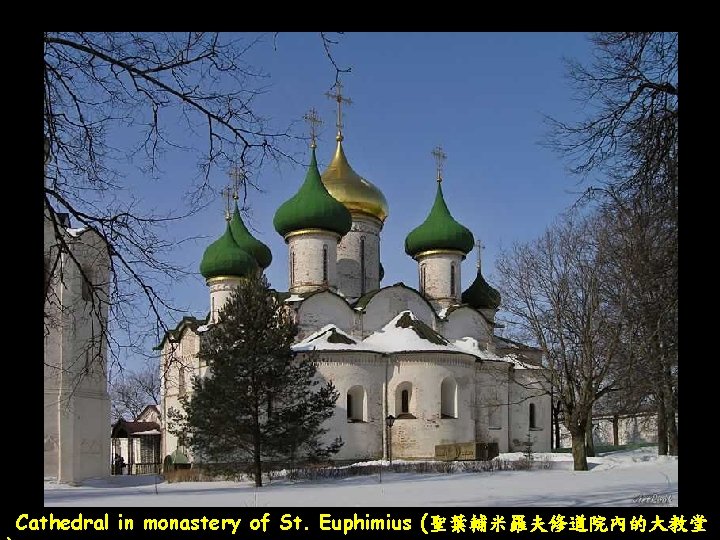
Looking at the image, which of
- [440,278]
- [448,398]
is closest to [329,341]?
[448,398]

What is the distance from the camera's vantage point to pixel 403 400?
30.2 meters

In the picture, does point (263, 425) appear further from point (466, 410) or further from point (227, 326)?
point (466, 410)

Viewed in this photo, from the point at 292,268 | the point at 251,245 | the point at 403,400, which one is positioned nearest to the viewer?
the point at 403,400

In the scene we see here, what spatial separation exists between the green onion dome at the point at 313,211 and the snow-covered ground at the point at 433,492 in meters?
12.6

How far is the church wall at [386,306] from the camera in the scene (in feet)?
106

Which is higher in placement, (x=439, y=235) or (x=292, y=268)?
(x=439, y=235)

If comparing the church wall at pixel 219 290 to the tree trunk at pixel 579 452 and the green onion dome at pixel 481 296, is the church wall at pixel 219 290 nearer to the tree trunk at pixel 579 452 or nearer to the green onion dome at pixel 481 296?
the green onion dome at pixel 481 296

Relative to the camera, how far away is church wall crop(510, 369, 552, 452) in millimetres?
34562

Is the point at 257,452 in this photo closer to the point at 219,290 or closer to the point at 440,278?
the point at 219,290

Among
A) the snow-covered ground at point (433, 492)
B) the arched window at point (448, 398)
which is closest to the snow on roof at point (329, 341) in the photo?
the arched window at point (448, 398)

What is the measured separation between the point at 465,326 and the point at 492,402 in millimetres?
3512

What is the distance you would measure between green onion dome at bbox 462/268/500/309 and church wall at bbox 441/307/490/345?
7.54 ft
